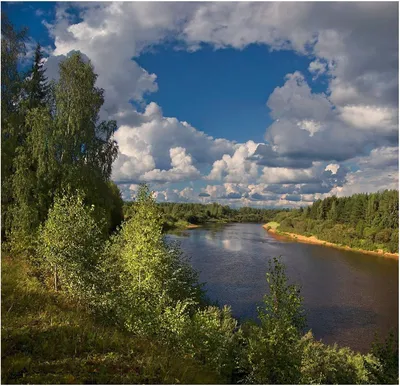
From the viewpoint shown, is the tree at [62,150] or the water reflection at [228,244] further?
the water reflection at [228,244]

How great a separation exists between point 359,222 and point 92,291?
79265mm

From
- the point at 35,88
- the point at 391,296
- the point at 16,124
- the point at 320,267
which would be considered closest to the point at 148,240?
the point at 16,124

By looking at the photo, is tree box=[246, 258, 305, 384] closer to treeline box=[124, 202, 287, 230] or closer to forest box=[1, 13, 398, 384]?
forest box=[1, 13, 398, 384]

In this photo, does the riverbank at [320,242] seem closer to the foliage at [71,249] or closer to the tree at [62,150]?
the tree at [62,150]

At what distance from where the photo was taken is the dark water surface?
1021 inches

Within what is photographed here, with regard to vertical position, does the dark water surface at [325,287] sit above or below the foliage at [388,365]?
below

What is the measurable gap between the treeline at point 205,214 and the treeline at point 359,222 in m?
37.3

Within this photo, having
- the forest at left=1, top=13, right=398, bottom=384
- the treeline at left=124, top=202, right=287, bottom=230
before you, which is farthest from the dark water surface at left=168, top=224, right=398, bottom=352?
the treeline at left=124, top=202, right=287, bottom=230

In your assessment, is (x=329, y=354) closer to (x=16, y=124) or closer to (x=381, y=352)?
(x=381, y=352)

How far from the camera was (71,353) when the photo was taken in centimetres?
820

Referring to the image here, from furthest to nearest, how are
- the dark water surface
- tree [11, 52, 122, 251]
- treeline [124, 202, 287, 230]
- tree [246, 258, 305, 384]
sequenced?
treeline [124, 202, 287, 230], the dark water surface, tree [11, 52, 122, 251], tree [246, 258, 305, 384]

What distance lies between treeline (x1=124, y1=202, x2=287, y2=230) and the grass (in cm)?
8632

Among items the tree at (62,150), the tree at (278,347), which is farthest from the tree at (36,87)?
the tree at (278,347)

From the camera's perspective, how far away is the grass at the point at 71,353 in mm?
7203
